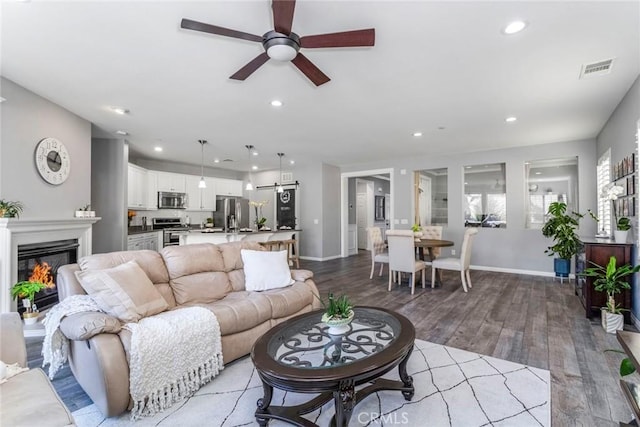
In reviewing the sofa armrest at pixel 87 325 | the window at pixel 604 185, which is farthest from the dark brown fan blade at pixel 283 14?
the window at pixel 604 185

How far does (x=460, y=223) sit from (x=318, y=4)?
5895 millimetres

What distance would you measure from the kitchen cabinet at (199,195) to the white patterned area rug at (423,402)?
20.7 feet

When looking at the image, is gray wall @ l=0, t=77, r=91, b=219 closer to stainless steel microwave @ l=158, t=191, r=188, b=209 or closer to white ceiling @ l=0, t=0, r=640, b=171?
white ceiling @ l=0, t=0, r=640, b=171

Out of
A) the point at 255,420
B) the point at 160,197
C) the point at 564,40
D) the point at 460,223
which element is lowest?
the point at 255,420

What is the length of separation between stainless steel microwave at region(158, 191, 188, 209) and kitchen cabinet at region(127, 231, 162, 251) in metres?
0.75

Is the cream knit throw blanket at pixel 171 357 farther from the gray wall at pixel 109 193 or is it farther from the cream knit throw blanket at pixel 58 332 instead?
the gray wall at pixel 109 193

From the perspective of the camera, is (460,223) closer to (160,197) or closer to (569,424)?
(569,424)

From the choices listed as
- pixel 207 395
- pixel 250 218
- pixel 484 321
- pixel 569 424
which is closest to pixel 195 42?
pixel 207 395

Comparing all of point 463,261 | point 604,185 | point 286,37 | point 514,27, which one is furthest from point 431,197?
point 286,37

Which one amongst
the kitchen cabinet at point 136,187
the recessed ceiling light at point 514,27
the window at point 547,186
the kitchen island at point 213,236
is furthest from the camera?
the kitchen cabinet at point 136,187

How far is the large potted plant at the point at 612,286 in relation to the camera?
10.0ft

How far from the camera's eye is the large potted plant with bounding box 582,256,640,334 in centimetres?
305

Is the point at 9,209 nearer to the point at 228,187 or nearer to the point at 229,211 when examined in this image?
the point at 229,211

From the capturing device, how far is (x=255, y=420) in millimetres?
1788
